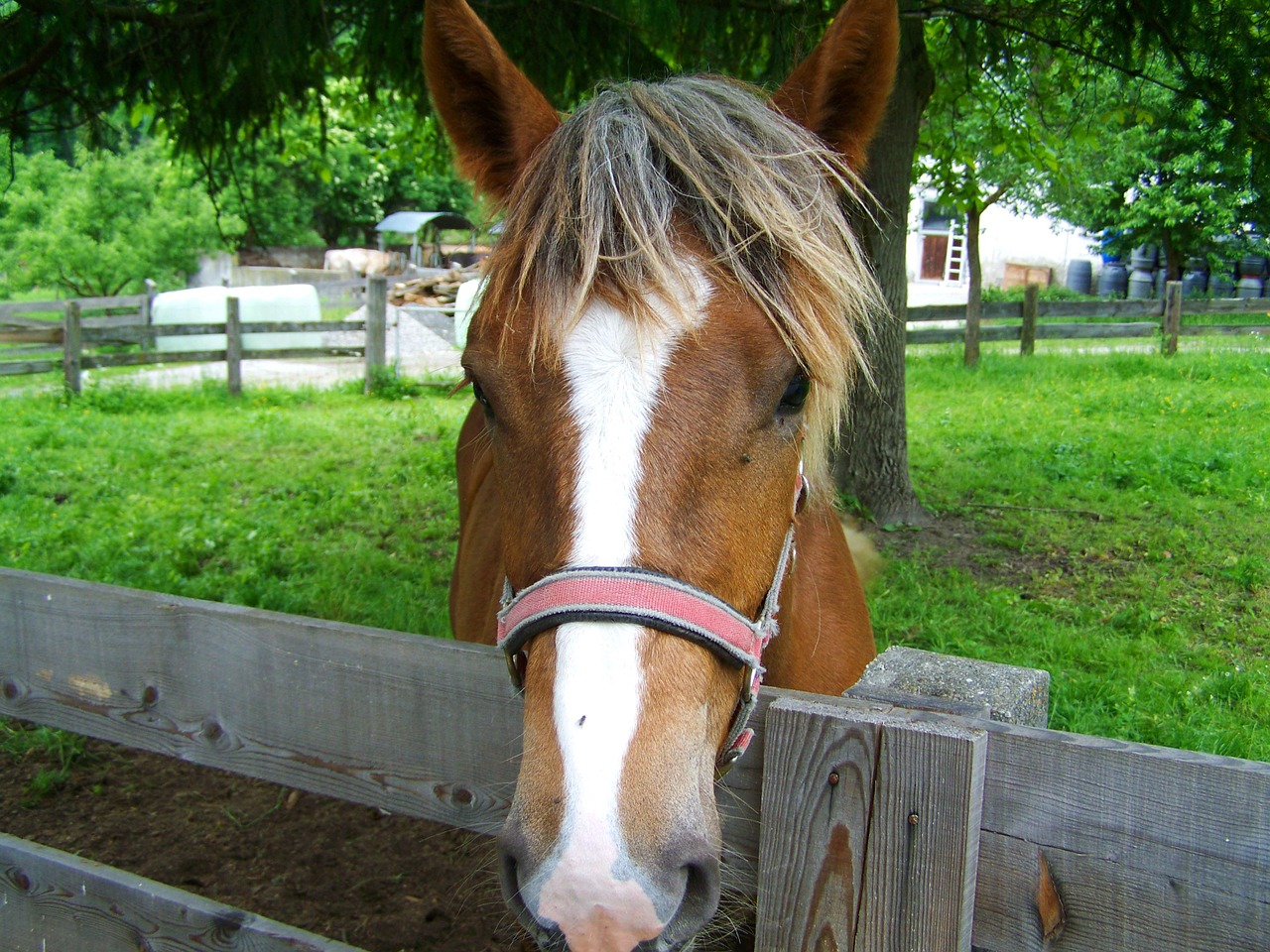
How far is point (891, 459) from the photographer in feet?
20.1

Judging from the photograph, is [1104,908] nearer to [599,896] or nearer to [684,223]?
[599,896]

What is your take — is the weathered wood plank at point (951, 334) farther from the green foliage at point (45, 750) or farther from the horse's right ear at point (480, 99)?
the horse's right ear at point (480, 99)

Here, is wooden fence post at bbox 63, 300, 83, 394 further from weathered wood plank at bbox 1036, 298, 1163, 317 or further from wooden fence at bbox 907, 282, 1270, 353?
weathered wood plank at bbox 1036, 298, 1163, 317

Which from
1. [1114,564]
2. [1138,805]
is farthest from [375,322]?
[1138,805]

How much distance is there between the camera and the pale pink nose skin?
114 centimetres

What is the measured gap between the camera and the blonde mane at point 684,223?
5.17 feet

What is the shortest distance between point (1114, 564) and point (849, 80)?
4.20 meters

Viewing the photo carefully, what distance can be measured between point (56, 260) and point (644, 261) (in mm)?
27430

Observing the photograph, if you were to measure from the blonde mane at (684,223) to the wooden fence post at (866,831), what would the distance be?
626 millimetres

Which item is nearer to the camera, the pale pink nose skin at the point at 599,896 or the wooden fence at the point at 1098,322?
the pale pink nose skin at the point at 599,896

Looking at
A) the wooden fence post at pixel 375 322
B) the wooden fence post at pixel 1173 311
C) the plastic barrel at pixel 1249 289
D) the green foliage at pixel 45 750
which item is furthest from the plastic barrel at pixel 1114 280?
the green foliage at pixel 45 750

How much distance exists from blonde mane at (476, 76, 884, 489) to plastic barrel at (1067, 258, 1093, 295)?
30.7 metres

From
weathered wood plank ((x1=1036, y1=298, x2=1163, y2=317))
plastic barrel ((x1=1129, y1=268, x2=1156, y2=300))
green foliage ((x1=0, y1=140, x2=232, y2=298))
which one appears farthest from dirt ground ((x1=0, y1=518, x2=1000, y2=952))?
plastic barrel ((x1=1129, y1=268, x2=1156, y2=300))

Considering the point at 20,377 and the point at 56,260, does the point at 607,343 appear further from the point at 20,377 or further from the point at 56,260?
the point at 56,260
